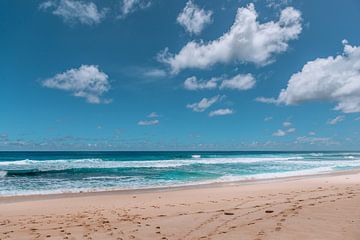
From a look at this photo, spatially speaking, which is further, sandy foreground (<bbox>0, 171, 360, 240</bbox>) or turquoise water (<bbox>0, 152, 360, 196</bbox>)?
turquoise water (<bbox>0, 152, 360, 196</bbox>)

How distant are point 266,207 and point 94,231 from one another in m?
4.94

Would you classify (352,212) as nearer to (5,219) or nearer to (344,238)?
(344,238)

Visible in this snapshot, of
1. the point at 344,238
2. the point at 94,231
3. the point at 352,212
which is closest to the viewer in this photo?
the point at 344,238

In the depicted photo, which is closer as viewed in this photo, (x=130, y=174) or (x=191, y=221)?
(x=191, y=221)

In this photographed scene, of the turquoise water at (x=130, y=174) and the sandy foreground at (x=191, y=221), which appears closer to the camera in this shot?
the sandy foreground at (x=191, y=221)

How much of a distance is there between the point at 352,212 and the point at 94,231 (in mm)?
6373

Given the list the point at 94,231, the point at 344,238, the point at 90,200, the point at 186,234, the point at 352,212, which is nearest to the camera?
the point at 344,238

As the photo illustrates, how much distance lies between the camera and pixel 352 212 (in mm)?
7785

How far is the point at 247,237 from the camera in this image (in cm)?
598

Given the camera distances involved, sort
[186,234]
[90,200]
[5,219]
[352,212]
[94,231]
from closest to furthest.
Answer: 1. [186,234]
2. [94,231]
3. [352,212]
4. [5,219]
5. [90,200]

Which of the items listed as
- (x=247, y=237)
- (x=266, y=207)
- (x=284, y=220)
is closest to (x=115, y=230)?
(x=247, y=237)

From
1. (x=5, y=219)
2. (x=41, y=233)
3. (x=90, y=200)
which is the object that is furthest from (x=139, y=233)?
(x=90, y=200)

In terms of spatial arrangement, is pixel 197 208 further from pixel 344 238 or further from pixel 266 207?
Answer: pixel 344 238

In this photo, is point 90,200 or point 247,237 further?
point 90,200
